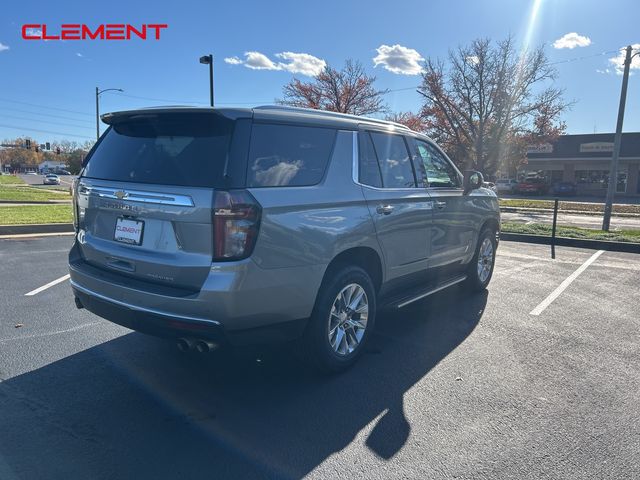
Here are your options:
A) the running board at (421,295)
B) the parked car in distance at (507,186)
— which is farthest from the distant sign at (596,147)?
the running board at (421,295)

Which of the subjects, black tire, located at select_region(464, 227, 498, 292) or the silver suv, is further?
black tire, located at select_region(464, 227, 498, 292)

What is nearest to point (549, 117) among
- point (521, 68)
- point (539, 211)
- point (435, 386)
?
point (521, 68)

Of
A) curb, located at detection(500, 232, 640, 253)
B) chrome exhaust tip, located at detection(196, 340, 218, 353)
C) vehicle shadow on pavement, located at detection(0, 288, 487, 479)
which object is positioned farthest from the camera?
curb, located at detection(500, 232, 640, 253)

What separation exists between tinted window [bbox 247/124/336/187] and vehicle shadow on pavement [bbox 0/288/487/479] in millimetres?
1560

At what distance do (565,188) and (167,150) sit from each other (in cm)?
4644

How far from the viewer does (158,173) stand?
10.6 feet

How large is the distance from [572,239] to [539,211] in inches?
547

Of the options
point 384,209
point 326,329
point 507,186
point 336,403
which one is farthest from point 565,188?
point 336,403

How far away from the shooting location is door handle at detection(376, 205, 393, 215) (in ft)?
13.3

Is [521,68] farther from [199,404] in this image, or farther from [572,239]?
[199,404]

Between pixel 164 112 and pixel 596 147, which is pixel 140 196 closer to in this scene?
pixel 164 112

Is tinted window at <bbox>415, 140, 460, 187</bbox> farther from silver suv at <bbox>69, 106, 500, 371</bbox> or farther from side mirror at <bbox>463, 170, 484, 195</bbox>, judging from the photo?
silver suv at <bbox>69, 106, 500, 371</bbox>

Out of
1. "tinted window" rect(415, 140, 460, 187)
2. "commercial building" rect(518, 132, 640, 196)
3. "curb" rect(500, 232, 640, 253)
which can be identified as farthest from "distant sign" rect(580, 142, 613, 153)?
"tinted window" rect(415, 140, 460, 187)

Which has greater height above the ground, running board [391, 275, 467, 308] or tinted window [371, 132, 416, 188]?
tinted window [371, 132, 416, 188]
